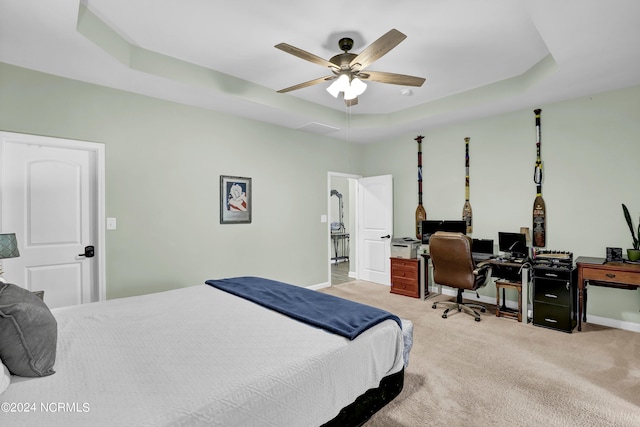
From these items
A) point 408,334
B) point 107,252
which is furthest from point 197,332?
point 107,252

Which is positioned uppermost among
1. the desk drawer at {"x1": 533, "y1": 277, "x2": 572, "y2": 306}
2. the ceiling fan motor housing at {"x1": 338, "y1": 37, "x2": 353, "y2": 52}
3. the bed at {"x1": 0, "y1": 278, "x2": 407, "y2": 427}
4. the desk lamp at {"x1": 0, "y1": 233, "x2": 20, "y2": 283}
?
the ceiling fan motor housing at {"x1": 338, "y1": 37, "x2": 353, "y2": 52}

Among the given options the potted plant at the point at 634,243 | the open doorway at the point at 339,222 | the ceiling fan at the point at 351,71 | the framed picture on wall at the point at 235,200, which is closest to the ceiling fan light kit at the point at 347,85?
the ceiling fan at the point at 351,71

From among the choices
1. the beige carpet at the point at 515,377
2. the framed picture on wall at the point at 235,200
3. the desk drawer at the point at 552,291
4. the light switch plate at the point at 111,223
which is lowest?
the beige carpet at the point at 515,377

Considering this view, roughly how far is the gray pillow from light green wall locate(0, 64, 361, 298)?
2063mm

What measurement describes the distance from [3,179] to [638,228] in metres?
6.10

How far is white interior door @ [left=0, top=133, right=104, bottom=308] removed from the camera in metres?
2.79

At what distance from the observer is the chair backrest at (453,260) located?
3607mm

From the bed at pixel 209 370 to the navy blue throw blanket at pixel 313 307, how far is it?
0.08 feet

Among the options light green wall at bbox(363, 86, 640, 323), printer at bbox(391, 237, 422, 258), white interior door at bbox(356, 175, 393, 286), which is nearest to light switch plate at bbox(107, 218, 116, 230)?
printer at bbox(391, 237, 422, 258)

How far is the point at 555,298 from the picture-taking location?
11.1 feet

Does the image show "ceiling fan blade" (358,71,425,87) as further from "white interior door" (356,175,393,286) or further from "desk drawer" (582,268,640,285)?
"white interior door" (356,175,393,286)

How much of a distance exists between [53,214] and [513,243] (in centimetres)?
513

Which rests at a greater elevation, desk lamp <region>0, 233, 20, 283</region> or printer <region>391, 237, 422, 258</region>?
desk lamp <region>0, 233, 20, 283</region>

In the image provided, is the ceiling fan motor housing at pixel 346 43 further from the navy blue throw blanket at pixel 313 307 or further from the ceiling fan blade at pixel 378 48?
the navy blue throw blanket at pixel 313 307
